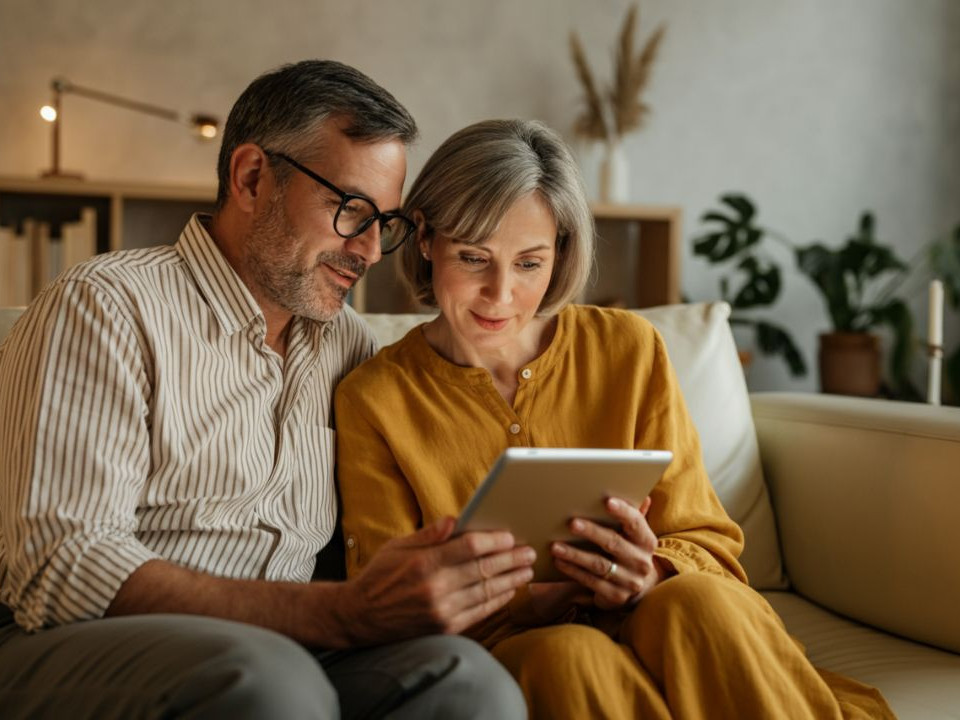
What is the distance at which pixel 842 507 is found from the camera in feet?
5.72

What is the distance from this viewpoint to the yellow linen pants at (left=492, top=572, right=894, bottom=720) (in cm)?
119

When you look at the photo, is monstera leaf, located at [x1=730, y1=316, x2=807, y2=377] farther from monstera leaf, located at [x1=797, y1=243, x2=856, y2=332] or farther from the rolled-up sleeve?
the rolled-up sleeve

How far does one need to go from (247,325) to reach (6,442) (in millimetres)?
353

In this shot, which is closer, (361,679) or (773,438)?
(361,679)

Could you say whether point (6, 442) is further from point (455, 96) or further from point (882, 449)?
point (455, 96)

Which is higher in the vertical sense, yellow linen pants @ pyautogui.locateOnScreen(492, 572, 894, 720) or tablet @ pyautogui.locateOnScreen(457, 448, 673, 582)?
tablet @ pyautogui.locateOnScreen(457, 448, 673, 582)

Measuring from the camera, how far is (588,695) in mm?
1180

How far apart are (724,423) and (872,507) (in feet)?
0.93

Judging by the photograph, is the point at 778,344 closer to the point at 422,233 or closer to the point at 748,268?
the point at 748,268

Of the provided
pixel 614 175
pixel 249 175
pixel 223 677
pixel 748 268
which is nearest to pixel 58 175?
pixel 614 175

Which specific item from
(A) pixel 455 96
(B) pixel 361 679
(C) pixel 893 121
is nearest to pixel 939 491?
(B) pixel 361 679

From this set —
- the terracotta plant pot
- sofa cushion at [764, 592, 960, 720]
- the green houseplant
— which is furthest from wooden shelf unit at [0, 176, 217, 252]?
sofa cushion at [764, 592, 960, 720]

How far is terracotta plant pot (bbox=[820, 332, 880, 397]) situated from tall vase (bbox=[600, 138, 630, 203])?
0.88m

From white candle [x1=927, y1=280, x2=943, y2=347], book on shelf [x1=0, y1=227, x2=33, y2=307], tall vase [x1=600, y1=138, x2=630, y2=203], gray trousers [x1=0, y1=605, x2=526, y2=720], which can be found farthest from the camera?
tall vase [x1=600, y1=138, x2=630, y2=203]
